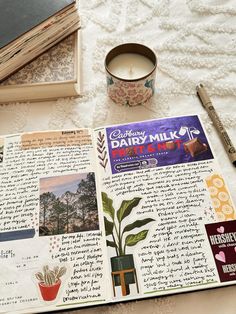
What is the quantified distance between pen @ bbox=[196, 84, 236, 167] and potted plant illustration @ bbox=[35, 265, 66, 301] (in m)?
0.32

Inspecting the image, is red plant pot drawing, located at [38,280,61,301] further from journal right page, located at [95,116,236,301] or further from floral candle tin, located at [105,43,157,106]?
floral candle tin, located at [105,43,157,106]

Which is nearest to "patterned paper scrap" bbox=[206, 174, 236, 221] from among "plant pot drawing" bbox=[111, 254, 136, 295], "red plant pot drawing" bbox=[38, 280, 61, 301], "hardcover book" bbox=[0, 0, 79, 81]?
"plant pot drawing" bbox=[111, 254, 136, 295]

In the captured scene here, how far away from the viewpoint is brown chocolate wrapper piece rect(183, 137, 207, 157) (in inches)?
22.0

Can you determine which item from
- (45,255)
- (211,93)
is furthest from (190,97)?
(45,255)

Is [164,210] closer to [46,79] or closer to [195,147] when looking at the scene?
[195,147]

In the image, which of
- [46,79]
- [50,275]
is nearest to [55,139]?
[46,79]

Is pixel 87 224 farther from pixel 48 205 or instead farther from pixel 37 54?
pixel 37 54

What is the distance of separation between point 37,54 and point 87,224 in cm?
35

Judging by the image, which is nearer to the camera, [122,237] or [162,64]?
[122,237]

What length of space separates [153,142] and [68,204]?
17 centimetres

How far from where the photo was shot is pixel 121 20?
76 cm

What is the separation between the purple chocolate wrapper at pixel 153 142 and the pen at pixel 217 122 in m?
0.03

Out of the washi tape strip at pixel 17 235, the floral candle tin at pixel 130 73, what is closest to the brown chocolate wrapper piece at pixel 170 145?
the floral candle tin at pixel 130 73

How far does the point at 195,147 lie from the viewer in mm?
565
